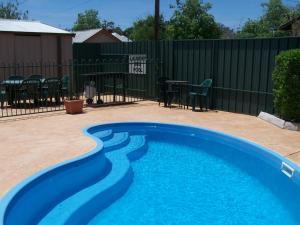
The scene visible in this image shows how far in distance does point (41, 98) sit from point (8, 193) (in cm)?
791

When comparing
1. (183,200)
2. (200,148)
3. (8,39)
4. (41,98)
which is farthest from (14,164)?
(8,39)

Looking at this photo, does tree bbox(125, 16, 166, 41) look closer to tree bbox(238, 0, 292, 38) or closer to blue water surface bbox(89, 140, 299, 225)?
tree bbox(238, 0, 292, 38)

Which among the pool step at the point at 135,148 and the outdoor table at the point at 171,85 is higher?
the outdoor table at the point at 171,85

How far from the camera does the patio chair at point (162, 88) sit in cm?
1244

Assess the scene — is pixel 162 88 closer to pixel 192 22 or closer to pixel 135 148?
pixel 135 148

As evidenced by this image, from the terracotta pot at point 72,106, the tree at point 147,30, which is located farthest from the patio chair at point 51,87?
the tree at point 147,30

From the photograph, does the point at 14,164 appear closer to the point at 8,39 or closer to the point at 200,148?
the point at 200,148

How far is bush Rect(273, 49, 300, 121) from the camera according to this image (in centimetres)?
868

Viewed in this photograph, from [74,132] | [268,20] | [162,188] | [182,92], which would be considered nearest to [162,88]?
[182,92]

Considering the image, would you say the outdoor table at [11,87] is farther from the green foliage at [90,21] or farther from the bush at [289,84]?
the green foliage at [90,21]

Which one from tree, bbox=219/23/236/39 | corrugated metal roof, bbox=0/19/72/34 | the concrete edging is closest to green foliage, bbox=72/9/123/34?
tree, bbox=219/23/236/39

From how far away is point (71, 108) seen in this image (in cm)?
1091

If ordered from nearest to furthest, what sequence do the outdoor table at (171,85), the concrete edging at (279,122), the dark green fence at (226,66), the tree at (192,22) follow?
the concrete edging at (279,122) → the dark green fence at (226,66) → the outdoor table at (171,85) → the tree at (192,22)

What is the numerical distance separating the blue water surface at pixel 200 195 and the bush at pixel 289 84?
210 centimetres
